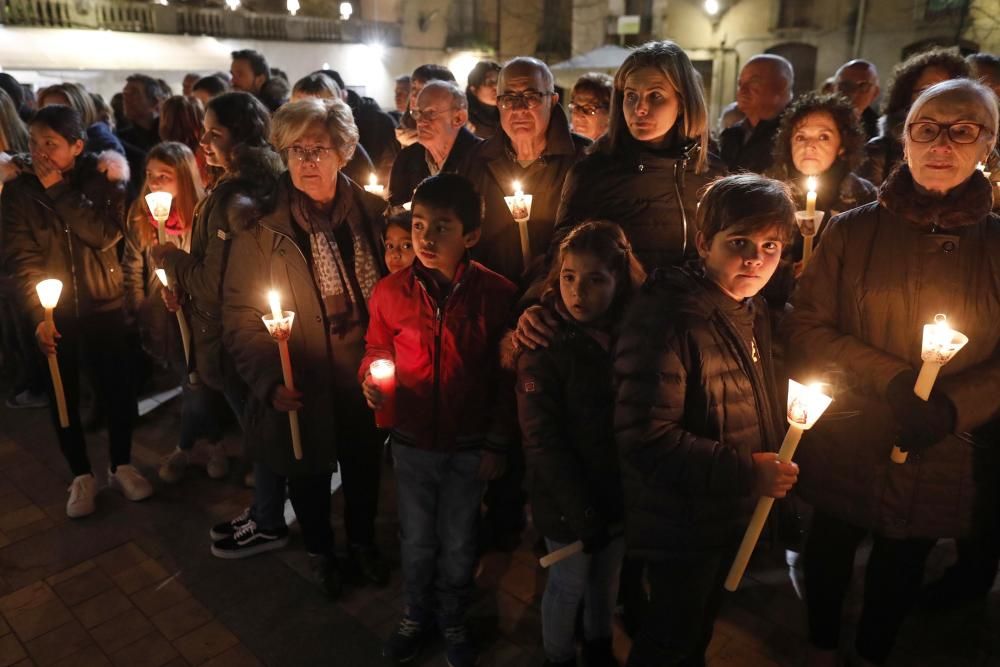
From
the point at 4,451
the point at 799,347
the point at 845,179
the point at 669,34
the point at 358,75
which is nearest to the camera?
the point at 799,347

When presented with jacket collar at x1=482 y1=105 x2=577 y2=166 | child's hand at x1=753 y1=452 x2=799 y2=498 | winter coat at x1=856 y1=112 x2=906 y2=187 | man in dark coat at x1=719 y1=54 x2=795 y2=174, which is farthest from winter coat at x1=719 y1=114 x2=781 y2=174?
child's hand at x1=753 y1=452 x2=799 y2=498

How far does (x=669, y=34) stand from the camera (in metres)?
24.7

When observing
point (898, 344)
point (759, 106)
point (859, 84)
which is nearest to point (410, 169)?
point (759, 106)

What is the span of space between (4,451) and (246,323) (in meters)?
3.36

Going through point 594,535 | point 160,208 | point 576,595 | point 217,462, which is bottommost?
point 217,462

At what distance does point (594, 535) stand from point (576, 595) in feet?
1.09

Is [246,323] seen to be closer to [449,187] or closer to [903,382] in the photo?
[449,187]

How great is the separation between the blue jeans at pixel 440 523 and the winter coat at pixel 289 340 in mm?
514

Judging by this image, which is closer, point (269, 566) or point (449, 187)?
point (449, 187)

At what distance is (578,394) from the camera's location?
2.54 metres

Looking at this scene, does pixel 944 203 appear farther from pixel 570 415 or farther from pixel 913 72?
pixel 913 72

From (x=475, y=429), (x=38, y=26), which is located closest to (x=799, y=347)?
(x=475, y=429)

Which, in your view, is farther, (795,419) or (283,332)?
(283,332)

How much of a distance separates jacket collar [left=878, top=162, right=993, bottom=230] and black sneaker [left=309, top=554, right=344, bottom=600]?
2.96 meters
